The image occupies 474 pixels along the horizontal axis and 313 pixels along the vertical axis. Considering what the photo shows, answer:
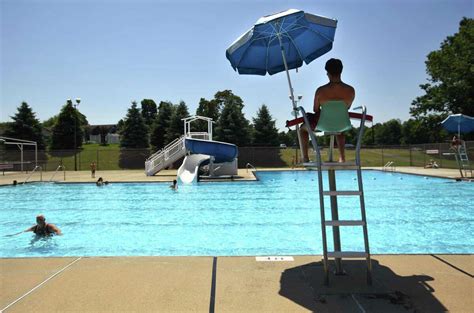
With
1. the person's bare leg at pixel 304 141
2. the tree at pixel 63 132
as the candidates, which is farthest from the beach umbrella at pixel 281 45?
the tree at pixel 63 132

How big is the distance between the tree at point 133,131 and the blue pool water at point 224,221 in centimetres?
2776

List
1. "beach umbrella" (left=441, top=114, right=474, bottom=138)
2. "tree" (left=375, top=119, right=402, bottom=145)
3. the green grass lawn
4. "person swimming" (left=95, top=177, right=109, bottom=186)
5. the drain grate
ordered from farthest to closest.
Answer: "tree" (left=375, top=119, right=402, bottom=145) < the green grass lawn < "person swimming" (left=95, top=177, right=109, bottom=186) < "beach umbrella" (left=441, top=114, right=474, bottom=138) < the drain grate

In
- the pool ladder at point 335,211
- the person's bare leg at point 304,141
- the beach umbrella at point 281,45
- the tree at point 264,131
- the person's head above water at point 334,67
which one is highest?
the tree at point 264,131

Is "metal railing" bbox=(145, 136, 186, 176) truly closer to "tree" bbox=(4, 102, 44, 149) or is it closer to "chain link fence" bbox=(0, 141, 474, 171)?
"chain link fence" bbox=(0, 141, 474, 171)

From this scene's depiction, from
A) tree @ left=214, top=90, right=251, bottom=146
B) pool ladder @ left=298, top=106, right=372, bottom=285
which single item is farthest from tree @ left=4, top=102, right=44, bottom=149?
pool ladder @ left=298, top=106, right=372, bottom=285

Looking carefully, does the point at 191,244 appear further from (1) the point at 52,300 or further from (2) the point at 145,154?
(2) the point at 145,154

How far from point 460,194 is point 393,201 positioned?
3.35 metres

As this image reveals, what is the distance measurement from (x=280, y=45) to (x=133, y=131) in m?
40.7

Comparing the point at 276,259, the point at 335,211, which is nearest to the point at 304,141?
the point at 335,211

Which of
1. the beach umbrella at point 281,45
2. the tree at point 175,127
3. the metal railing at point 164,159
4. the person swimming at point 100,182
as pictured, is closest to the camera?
the beach umbrella at point 281,45

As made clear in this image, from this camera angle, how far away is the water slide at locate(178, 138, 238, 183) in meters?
20.4

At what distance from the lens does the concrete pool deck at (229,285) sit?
2.90m

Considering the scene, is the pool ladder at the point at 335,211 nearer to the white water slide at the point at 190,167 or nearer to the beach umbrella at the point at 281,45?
the beach umbrella at the point at 281,45

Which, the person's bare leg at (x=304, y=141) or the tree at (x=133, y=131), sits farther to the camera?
the tree at (x=133, y=131)
